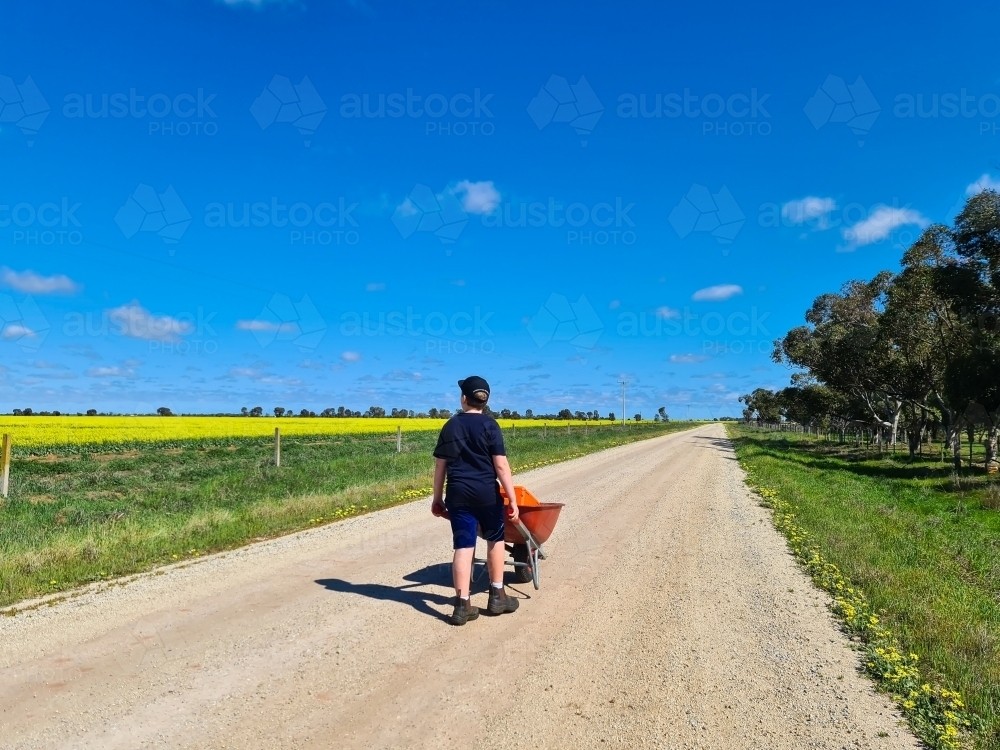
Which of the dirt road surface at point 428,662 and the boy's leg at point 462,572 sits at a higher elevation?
the boy's leg at point 462,572

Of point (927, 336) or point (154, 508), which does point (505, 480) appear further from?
point (927, 336)

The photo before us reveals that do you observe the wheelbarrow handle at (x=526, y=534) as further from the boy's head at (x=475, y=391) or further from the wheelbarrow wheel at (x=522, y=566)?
the boy's head at (x=475, y=391)

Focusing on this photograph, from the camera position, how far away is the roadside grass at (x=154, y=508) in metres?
7.25

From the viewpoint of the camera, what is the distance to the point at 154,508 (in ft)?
40.3

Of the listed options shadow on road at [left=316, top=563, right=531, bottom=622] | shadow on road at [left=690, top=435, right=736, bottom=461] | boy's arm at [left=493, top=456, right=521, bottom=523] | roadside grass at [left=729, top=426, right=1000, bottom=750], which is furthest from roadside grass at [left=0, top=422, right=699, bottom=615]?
shadow on road at [left=690, top=435, right=736, bottom=461]

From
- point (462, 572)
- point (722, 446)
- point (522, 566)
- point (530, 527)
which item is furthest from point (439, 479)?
point (722, 446)

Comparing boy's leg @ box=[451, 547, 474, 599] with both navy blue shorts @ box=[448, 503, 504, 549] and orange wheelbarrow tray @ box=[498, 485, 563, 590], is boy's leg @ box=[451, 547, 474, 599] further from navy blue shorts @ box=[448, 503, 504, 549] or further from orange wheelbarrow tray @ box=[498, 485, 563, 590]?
orange wheelbarrow tray @ box=[498, 485, 563, 590]

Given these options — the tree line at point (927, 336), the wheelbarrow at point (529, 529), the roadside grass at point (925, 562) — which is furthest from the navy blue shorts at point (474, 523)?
the tree line at point (927, 336)

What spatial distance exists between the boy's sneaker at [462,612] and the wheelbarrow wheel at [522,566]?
1.37m

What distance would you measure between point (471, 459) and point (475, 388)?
633mm

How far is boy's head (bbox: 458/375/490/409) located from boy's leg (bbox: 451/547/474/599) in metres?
1.29

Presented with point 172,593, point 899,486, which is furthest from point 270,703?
point 899,486

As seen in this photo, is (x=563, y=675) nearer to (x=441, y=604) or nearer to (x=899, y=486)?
(x=441, y=604)

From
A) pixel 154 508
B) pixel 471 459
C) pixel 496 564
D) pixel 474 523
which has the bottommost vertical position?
pixel 154 508
